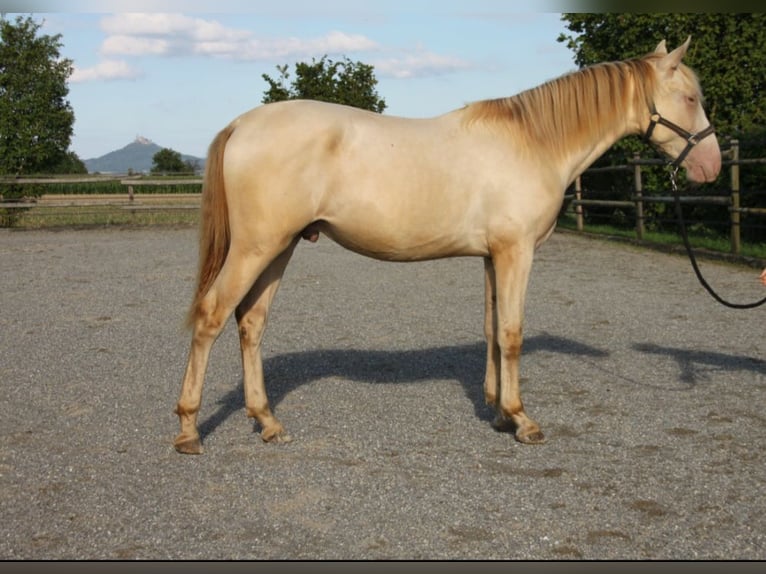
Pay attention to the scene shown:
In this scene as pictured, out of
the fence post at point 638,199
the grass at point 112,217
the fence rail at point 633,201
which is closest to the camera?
the fence rail at point 633,201

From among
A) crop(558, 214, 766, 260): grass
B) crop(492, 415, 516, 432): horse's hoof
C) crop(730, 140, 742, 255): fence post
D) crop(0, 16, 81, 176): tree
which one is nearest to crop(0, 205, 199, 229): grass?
crop(0, 16, 81, 176): tree

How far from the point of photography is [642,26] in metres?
13.6

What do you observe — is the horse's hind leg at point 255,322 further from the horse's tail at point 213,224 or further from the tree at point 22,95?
the tree at point 22,95

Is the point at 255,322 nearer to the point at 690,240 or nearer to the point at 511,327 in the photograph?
the point at 511,327

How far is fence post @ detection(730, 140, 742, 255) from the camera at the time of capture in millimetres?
11000

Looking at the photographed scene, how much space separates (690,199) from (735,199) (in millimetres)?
797

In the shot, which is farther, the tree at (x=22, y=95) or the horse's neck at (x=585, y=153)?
the tree at (x=22, y=95)

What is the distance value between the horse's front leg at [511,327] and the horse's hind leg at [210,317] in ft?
4.11

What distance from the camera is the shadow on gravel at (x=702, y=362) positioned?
5.42 m

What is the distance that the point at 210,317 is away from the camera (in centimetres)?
399

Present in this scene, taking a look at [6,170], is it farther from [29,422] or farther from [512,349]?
[512,349]

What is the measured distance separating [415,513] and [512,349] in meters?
1.32

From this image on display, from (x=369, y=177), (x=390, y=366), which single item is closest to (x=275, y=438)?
(x=369, y=177)

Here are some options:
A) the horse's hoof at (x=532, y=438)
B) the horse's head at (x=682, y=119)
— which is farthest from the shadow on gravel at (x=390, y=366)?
the horse's head at (x=682, y=119)
